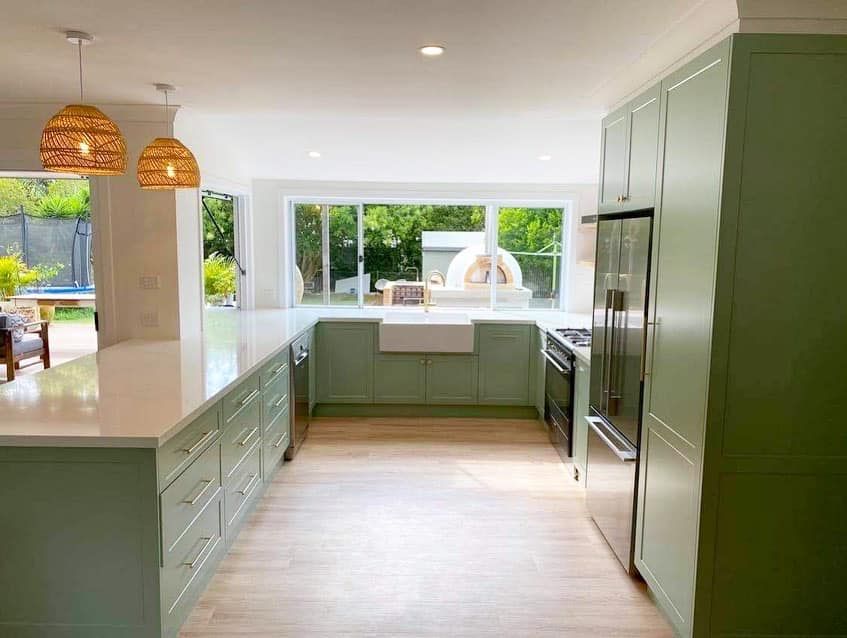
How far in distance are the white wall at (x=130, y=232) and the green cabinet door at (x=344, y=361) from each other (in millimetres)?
1365

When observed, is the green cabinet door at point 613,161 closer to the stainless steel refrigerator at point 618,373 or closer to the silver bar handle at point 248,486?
the stainless steel refrigerator at point 618,373

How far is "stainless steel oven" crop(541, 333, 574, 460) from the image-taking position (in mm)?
3883

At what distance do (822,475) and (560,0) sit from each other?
1879mm

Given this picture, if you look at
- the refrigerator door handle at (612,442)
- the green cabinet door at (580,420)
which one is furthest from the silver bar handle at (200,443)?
the green cabinet door at (580,420)

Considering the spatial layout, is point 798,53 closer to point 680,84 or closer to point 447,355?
point 680,84

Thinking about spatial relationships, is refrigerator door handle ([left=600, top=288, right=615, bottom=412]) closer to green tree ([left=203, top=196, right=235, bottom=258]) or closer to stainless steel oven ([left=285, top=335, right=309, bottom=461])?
stainless steel oven ([left=285, top=335, right=309, bottom=461])

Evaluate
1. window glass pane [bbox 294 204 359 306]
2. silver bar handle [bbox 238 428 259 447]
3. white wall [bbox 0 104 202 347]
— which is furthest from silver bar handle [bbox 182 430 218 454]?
window glass pane [bbox 294 204 359 306]

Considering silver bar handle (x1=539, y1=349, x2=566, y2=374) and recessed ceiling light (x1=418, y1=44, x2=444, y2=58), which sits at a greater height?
recessed ceiling light (x1=418, y1=44, x2=444, y2=58)

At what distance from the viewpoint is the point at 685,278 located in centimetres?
212

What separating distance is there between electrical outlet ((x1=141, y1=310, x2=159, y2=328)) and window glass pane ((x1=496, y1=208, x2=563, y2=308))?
3293mm

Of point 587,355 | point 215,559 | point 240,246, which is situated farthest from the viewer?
point 240,246

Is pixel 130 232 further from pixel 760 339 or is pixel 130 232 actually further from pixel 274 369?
pixel 760 339

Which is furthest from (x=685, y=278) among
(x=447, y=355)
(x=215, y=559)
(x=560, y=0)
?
(x=447, y=355)

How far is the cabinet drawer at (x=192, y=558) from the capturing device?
82.1 inches
